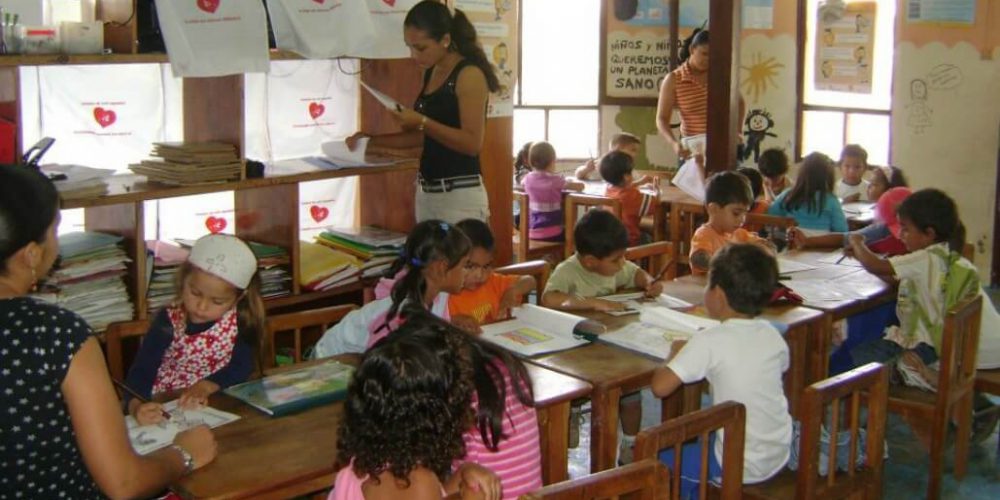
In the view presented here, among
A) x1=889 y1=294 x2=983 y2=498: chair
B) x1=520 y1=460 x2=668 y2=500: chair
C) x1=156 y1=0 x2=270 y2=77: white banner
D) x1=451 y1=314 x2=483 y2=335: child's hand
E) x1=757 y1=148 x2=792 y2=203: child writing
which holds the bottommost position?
x1=889 y1=294 x2=983 y2=498: chair

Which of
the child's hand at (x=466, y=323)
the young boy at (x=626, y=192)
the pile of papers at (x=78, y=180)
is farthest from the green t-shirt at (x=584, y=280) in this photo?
the young boy at (x=626, y=192)

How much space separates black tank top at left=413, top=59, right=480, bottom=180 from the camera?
14.1 feet

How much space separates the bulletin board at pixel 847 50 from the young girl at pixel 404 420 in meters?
6.10

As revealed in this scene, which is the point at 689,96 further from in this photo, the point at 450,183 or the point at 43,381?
the point at 43,381

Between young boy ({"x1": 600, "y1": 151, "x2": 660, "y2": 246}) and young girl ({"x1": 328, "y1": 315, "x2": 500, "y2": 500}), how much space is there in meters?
4.57

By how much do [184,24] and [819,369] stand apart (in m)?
2.32

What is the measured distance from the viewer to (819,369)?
386 cm

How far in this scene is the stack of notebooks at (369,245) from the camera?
180 inches

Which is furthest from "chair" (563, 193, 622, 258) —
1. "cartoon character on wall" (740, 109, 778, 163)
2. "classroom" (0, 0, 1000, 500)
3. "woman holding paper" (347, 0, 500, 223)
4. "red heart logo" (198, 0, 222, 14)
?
"red heart logo" (198, 0, 222, 14)

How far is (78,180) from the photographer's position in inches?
145

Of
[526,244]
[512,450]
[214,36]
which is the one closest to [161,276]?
[214,36]

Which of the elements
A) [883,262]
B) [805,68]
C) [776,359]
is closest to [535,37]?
[805,68]

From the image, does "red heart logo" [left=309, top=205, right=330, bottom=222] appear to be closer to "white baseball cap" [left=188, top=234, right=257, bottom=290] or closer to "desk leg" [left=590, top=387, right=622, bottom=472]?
"white baseball cap" [left=188, top=234, right=257, bottom=290]

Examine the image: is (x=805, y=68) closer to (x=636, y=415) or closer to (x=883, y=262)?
(x=883, y=262)
